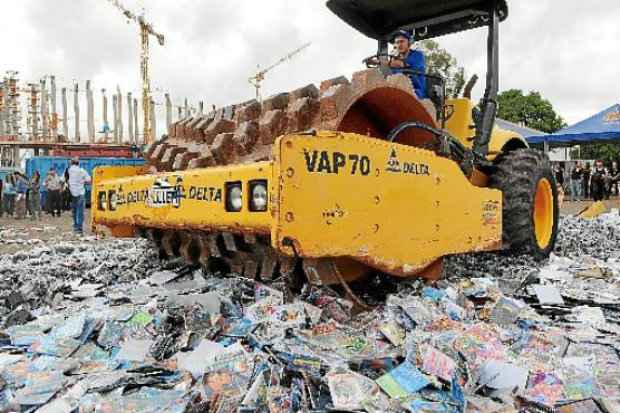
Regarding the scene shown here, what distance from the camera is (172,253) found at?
12.9 ft

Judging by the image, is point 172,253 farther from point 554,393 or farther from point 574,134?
point 574,134

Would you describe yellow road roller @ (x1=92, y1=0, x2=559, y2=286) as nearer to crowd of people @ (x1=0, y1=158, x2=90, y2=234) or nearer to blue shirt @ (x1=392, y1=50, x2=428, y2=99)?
blue shirt @ (x1=392, y1=50, x2=428, y2=99)

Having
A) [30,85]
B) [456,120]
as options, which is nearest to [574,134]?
[456,120]

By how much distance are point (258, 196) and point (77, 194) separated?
7833 mm

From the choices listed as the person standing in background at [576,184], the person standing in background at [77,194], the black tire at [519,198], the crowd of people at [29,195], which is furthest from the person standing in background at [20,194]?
the person standing in background at [576,184]

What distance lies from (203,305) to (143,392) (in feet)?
2.40

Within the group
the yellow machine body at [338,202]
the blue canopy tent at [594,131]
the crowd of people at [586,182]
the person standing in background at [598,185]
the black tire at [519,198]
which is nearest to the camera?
the yellow machine body at [338,202]

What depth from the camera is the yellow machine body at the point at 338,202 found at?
2270mm

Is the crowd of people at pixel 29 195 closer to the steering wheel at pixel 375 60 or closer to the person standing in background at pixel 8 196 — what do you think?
the person standing in background at pixel 8 196

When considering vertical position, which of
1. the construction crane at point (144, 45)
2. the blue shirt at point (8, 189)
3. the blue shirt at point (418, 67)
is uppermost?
the construction crane at point (144, 45)

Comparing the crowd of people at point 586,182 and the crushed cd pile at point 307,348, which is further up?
the crowd of people at point 586,182

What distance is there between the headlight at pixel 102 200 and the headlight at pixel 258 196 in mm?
1576

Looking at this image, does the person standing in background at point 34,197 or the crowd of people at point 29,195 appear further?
the crowd of people at point 29,195

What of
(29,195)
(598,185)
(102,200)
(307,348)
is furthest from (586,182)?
(307,348)
